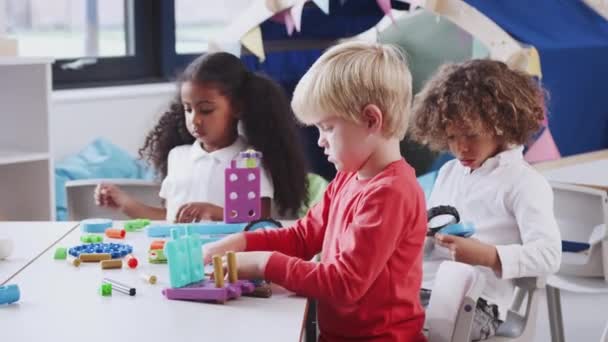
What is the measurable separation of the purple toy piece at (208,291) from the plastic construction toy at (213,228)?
0.33 metres

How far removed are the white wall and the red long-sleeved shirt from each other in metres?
2.31

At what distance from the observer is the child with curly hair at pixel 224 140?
2.49 metres

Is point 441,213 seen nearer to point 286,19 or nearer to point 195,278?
point 195,278

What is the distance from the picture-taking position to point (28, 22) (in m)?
4.16

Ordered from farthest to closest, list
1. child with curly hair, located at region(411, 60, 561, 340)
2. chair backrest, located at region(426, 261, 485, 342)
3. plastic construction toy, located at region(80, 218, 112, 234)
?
plastic construction toy, located at region(80, 218, 112, 234) < child with curly hair, located at region(411, 60, 561, 340) < chair backrest, located at region(426, 261, 485, 342)

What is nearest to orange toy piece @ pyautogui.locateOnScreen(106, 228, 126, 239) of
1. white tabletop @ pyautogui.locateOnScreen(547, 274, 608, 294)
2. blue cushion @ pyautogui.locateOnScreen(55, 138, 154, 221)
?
white tabletop @ pyautogui.locateOnScreen(547, 274, 608, 294)

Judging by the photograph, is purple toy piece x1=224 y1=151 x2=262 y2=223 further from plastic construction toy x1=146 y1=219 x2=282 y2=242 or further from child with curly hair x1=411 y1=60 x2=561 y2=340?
child with curly hair x1=411 y1=60 x2=561 y2=340

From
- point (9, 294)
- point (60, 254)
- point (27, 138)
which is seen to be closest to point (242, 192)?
point (60, 254)

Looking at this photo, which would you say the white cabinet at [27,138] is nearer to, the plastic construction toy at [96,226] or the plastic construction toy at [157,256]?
the plastic construction toy at [96,226]

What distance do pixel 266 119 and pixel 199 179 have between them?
0.74ft

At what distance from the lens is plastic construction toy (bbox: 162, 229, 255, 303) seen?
A: 151 centimetres

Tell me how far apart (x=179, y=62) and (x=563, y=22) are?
73.4 inches

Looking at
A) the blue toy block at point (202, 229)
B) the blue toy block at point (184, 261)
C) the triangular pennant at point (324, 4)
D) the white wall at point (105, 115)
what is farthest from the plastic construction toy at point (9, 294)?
the white wall at point (105, 115)

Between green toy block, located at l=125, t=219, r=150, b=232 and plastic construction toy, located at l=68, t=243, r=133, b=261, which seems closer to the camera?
plastic construction toy, located at l=68, t=243, r=133, b=261
